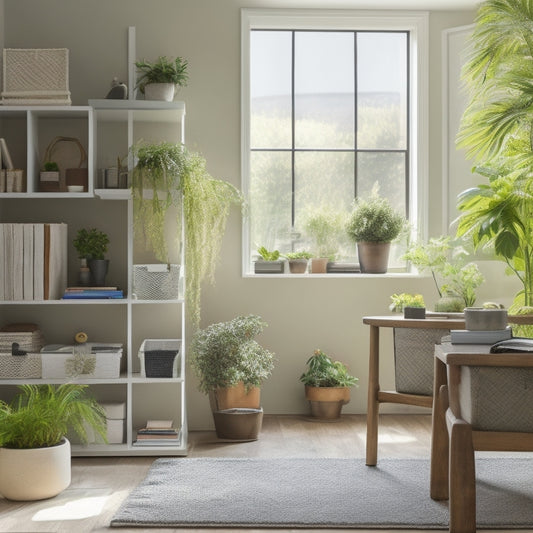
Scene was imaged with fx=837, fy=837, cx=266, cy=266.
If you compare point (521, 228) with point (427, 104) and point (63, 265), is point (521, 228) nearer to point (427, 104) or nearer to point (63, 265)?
point (427, 104)

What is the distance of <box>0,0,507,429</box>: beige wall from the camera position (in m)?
5.55

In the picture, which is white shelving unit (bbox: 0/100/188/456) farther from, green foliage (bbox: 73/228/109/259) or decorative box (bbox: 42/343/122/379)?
decorative box (bbox: 42/343/122/379)

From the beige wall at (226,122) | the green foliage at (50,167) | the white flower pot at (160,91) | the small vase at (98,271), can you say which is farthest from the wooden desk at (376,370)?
the green foliage at (50,167)

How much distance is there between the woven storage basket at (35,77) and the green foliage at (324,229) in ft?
6.31

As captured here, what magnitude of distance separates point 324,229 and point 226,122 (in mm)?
1016

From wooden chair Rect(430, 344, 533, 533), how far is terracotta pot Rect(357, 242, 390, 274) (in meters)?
2.95

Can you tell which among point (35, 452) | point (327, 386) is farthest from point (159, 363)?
point (327, 386)

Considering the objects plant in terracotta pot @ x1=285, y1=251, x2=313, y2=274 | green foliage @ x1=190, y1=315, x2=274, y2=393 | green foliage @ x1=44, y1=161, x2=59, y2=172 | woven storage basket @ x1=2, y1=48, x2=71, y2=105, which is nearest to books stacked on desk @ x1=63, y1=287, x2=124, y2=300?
green foliage @ x1=190, y1=315, x2=274, y2=393

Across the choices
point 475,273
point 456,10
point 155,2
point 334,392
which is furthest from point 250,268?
point 456,10

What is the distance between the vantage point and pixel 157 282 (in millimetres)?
4871

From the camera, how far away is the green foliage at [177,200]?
4789 millimetres

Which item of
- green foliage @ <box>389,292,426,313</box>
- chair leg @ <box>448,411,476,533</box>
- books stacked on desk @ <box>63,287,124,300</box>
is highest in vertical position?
books stacked on desk @ <box>63,287,124,300</box>

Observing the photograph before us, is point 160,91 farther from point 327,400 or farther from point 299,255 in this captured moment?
point 327,400

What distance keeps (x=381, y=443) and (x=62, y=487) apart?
1.99 metres
